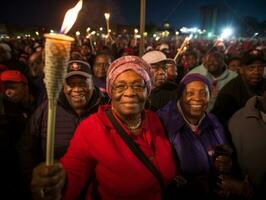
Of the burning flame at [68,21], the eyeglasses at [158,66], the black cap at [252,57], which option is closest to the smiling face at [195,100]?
the eyeglasses at [158,66]

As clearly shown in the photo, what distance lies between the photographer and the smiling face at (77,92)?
3479mm

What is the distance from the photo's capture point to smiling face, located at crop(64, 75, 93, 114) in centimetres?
348

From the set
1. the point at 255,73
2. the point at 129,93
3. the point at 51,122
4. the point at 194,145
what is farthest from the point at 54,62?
the point at 255,73

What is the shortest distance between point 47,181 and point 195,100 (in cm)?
206

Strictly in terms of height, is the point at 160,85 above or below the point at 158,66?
below

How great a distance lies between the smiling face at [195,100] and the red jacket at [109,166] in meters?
0.90

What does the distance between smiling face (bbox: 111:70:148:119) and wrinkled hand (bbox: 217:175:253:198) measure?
1.04m

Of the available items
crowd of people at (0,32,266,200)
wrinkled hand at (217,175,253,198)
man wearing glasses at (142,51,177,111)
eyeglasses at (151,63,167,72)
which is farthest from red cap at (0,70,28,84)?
wrinkled hand at (217,175,253,198)

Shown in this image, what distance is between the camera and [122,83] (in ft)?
8.69

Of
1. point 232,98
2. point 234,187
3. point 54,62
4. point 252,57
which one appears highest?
point 252,57

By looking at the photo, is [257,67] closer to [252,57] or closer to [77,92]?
[252,57]

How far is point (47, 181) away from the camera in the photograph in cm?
161

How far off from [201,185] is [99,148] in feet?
3.82

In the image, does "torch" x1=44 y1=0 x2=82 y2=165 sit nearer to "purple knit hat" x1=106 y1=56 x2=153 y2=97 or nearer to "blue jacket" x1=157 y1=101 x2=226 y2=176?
"purple knit hat" x1=106 y1=56 x2=153 y2=97
